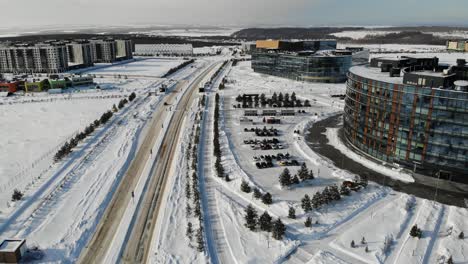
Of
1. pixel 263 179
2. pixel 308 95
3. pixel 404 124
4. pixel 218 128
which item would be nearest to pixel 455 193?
pixel 404 124

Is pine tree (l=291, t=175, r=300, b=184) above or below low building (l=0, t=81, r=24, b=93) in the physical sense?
below

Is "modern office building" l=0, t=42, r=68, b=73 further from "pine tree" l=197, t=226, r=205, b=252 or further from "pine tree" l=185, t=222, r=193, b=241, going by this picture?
"pine tree" l=197, t=226, r=205, b=252

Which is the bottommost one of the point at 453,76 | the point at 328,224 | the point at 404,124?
the point at 328,224

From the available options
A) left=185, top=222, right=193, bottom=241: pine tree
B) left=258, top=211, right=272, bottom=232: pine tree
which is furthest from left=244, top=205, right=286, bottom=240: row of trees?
left=185, top=222, right=193, bottom=241: pine tree

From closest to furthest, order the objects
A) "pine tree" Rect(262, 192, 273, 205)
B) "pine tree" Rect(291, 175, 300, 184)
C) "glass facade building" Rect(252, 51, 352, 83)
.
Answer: "pine tree" Rect(262, 192, 273, 205)
"pine tree" Rect(291, 175, 300, 184)
"glass facade building" Rect(252, 51, 352, 83)

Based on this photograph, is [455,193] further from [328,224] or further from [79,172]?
[79,172]

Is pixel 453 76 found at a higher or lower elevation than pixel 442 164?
higher

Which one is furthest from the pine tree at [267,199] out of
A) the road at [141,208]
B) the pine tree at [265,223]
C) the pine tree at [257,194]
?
the road at [141,208]

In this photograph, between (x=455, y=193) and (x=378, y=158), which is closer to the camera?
(x=455, y=193)
